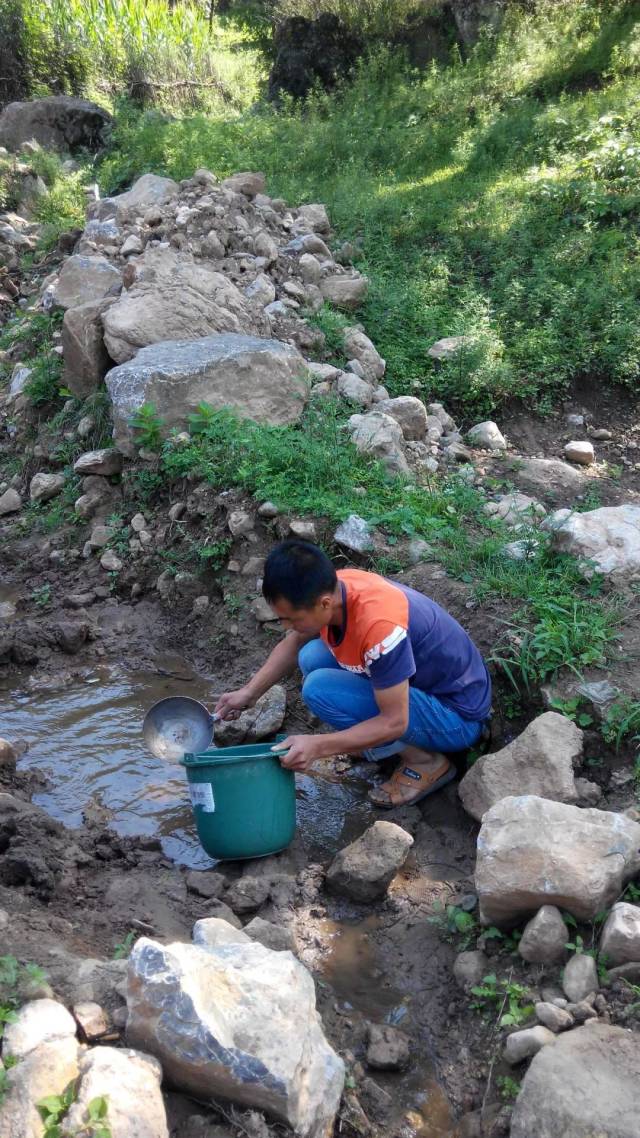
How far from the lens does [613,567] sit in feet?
13.1

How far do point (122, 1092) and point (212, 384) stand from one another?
13.4ft

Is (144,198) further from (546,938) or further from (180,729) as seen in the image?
(546,938)

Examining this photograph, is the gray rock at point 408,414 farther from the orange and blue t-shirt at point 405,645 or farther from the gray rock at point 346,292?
the orange and blue t-shirt at point 405,645

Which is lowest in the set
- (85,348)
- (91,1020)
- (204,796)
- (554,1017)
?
(554,1017)

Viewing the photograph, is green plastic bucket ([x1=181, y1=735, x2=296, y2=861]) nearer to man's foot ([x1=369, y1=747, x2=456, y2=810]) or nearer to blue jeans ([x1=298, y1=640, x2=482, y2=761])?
blue jeans ([x1=298, y1=640, x2=482, y2=761])

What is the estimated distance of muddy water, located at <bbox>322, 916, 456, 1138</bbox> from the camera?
2428 mm

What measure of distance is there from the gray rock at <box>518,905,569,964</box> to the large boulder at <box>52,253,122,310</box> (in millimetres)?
5672

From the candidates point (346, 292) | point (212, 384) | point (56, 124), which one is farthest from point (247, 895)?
point (56, 124)

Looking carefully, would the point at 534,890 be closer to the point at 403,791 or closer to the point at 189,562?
the point at 403,791

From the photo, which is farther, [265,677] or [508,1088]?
[265,677]

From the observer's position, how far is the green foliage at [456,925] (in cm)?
291

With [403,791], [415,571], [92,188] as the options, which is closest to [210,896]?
[403,791]

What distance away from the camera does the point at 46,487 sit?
5.98 metres

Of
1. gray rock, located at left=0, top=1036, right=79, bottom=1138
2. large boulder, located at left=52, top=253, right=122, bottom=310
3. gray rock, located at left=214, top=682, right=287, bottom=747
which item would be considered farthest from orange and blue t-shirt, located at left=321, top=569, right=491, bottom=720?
large boulder, located at left=52, top=253, right=122, bottom=310
